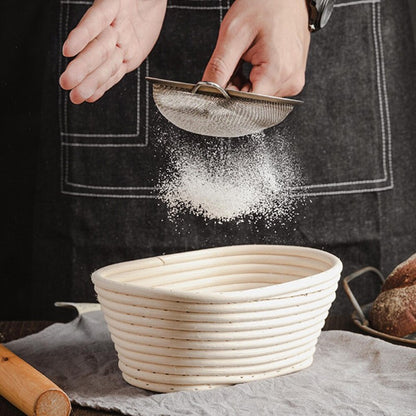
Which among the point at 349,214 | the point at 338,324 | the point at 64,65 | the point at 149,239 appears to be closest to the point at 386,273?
the point at 349,214

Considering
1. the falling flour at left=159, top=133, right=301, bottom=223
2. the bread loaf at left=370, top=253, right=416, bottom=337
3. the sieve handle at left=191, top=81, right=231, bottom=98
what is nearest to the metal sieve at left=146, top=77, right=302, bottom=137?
the sieve handle at left=191, top=81, right=231, bottom=98

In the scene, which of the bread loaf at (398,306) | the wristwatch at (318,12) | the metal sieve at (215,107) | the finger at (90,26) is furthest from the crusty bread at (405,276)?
the finger at (90,26)

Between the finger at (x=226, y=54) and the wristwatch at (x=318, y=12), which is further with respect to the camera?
the wristwatch at (x=318, y=12)

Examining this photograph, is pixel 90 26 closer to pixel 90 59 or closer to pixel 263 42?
pixel 90 59

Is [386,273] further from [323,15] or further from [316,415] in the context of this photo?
[316,415]

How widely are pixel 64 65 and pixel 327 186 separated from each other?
0.51 m

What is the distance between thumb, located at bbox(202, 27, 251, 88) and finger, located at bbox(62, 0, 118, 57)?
152mm

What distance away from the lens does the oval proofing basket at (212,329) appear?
27.1 inches

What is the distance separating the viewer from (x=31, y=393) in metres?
0.64

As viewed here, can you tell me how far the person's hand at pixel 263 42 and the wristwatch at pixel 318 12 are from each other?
0.04m

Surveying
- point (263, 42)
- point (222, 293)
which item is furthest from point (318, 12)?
point (222, 293)

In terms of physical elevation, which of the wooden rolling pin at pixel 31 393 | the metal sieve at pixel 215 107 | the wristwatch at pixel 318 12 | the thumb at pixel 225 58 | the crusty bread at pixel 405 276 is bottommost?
the wooden rolling pin at pixel 31 393

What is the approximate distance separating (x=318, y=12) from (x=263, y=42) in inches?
5.2

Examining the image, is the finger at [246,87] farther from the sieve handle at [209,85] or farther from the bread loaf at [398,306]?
the bread loaf at [398,306]
